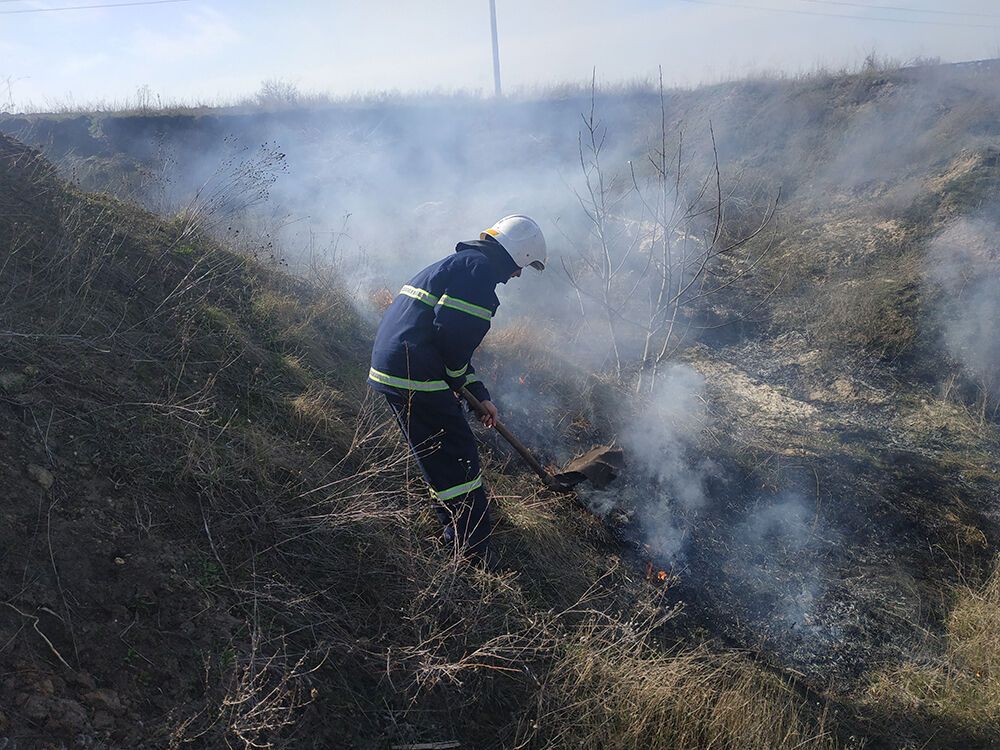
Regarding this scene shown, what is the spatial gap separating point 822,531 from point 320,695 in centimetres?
423

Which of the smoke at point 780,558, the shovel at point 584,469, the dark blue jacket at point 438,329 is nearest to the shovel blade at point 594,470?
the shovel at point 584,469

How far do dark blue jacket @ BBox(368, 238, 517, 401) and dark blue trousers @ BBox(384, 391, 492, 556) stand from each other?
0.28 feet

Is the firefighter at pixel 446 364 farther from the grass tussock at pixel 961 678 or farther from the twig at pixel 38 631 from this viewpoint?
the grass tussock at pixel 961 678

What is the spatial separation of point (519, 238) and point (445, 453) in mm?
1358

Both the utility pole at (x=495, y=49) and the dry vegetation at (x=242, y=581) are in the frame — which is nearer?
the dry vegetation at (x=242, y=581)

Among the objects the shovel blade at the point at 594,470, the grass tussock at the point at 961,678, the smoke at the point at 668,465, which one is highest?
the shovel blade at the point at 594,470

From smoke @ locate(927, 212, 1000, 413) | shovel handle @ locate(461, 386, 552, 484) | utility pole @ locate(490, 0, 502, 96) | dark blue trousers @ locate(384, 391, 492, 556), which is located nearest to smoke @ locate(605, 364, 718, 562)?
shovel handle @ locate(461, 386, 552, 484)

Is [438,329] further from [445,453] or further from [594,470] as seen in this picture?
[594,470]

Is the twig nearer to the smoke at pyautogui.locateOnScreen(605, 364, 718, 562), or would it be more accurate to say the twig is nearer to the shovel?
the shovel

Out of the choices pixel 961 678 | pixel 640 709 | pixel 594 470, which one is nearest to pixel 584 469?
pixel 594 470

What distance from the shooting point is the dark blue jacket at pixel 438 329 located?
352 centimetres

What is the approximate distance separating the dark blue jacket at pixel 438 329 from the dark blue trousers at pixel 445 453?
0.09 meters

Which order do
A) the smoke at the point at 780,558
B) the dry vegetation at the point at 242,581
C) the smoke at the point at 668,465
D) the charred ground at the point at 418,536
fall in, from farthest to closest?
the smoke at the point at 668,465, the smoke at the point at 780,558, the charred ground at the point at 418,536, the dry vegetation at the point at 242,581

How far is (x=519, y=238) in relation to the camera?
Answer: 3.87 meters
